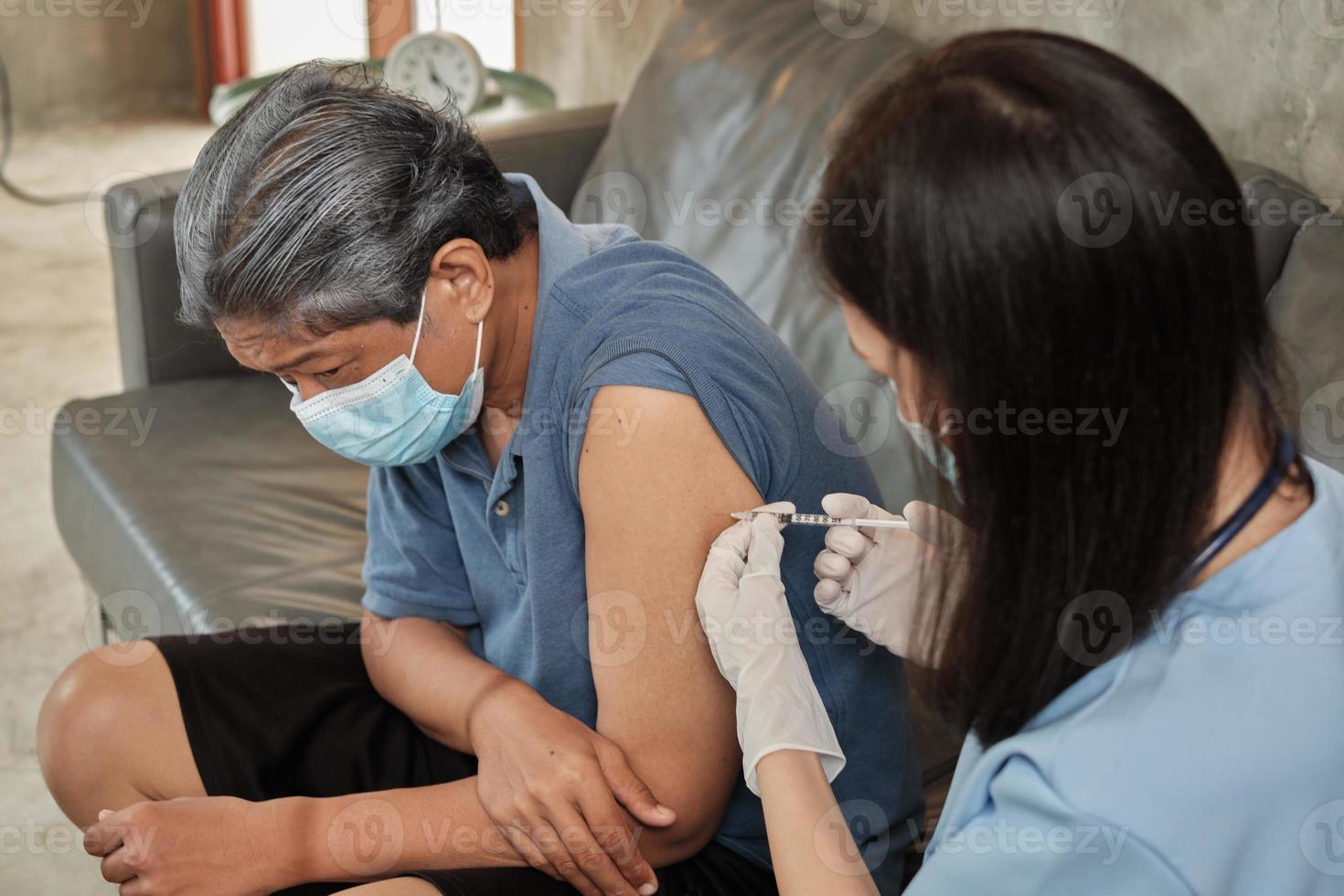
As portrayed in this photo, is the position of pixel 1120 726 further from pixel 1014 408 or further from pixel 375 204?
pixel 375 204

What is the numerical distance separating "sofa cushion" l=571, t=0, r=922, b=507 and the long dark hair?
0.88 metres

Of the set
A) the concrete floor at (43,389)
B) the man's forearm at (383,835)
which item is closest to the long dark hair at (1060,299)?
the man's forearm at (383,835)

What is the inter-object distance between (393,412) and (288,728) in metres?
0.39

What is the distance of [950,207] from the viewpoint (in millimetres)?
743

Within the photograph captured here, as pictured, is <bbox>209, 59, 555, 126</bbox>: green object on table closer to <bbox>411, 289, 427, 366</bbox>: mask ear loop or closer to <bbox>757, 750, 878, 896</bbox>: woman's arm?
<bbox>411, 289, 427, 366</bbox>: mask ear loop

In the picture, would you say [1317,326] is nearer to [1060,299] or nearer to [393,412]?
[1060,299]

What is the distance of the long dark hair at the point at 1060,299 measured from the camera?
2.42 feet

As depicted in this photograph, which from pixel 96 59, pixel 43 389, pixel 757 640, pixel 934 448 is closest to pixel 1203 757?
pixel 934 448

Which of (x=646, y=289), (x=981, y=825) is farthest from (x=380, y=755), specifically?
(x=981, y=825)

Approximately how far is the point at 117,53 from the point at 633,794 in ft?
16.1

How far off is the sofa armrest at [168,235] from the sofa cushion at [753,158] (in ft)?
0.33

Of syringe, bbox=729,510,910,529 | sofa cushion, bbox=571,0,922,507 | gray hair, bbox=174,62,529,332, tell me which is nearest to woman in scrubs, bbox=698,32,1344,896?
syringe, bbox=729,510,910,529

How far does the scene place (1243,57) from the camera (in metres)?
1.66

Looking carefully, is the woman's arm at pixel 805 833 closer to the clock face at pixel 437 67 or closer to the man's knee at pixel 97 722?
the man's knee at pixel 97 722
